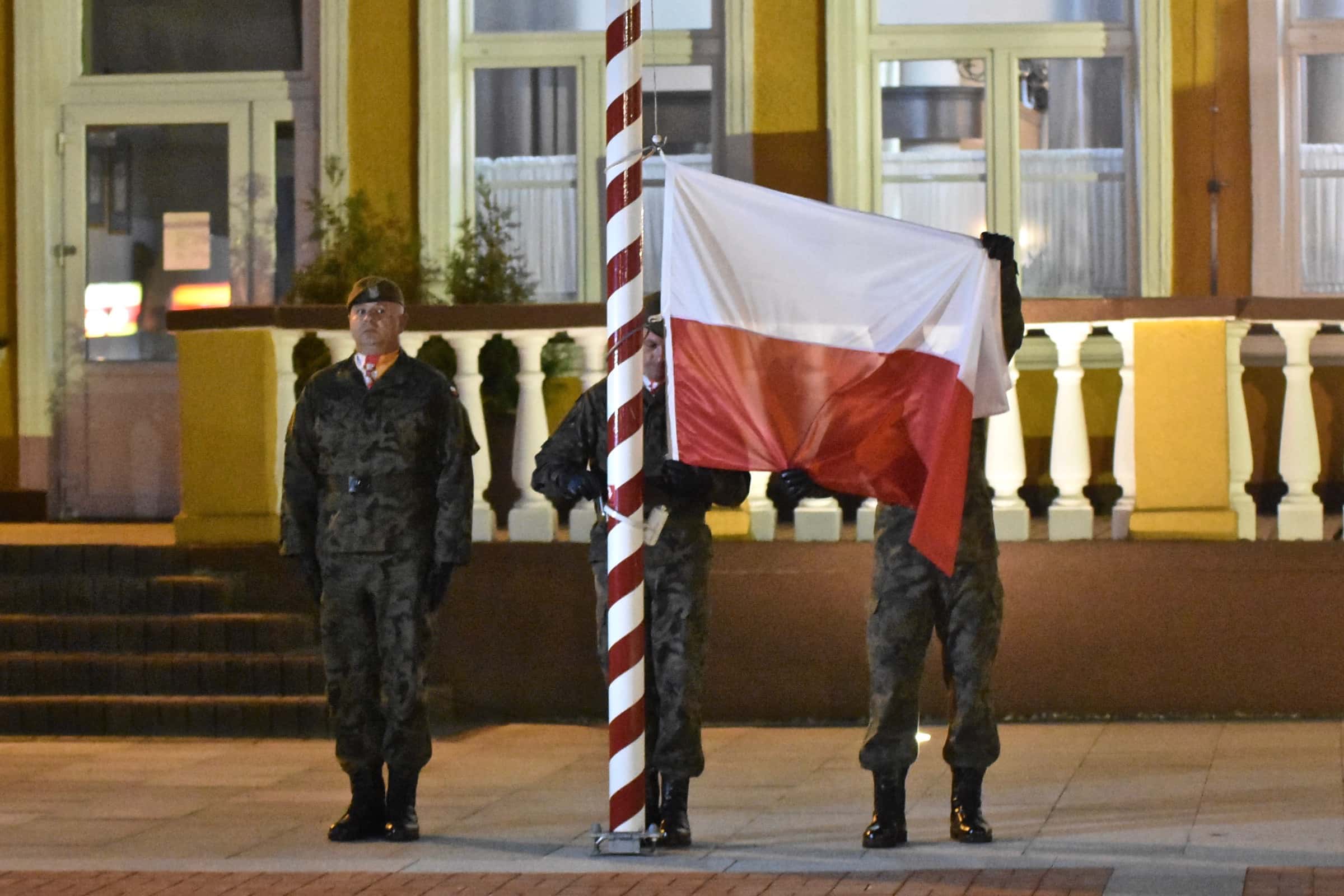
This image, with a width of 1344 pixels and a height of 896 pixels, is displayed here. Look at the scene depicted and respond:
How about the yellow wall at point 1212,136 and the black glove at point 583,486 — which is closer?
the black glove at point 583,486

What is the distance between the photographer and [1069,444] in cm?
948

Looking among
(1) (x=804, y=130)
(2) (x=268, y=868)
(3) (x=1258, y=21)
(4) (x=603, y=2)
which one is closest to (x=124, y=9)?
(4) (x=603, y=2)

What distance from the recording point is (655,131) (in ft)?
37.4

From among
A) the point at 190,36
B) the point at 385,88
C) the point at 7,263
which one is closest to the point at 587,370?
the point at 385,88

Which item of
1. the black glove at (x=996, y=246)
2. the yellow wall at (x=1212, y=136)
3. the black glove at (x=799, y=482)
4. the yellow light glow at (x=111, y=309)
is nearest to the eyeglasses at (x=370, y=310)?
the black glove at (x=799, y=482)

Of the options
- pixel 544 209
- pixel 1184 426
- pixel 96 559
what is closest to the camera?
pixel 1184 426

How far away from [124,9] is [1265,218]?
6.84 metres

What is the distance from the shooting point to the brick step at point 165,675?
9594mm

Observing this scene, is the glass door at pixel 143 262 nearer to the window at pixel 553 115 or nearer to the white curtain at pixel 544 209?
the window at pixel 553 115

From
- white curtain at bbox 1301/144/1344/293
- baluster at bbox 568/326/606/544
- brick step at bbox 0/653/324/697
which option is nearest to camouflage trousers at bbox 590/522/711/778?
baluster at bbox 568/326/606/544

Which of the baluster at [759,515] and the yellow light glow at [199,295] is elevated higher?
the yellow light glow at [199,295]

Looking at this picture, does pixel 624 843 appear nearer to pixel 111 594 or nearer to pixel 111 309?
pixel 111 594

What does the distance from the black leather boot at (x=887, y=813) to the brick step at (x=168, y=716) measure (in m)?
3.31

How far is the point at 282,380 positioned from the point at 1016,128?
4.63m
